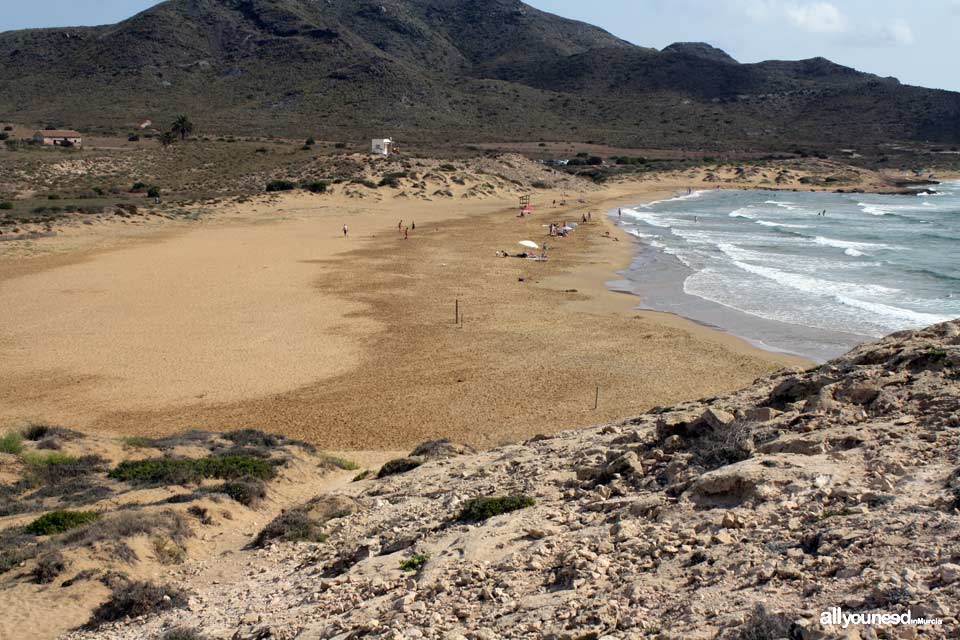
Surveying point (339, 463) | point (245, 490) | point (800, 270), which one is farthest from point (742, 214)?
point (245, 490)

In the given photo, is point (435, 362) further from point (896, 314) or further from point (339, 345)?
point (896, 314)

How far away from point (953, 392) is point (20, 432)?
43.5 ft

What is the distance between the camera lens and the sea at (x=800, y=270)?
75.7 feet

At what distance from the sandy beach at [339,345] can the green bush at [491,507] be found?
583cm

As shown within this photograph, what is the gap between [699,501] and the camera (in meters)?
6.83

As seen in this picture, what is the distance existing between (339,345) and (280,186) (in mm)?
35191

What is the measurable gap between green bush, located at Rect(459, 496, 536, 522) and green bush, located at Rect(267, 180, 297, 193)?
47363 mm

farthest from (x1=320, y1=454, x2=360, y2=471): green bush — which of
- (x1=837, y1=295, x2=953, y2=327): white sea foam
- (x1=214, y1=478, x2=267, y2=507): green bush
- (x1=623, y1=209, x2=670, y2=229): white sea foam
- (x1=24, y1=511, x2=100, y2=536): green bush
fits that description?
(x1=623, y1=209, x2=670, y2=229): white sea foam

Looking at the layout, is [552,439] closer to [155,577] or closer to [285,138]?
[155,577]

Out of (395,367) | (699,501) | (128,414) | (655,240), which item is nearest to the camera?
(699,501)

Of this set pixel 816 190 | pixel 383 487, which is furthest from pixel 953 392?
pixel 816 190

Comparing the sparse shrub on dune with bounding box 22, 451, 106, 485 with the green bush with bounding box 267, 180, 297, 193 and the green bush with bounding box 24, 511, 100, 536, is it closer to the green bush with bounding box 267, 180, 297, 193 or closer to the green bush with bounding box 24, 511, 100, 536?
the green bush with bounding box 24, 511, 100, 536

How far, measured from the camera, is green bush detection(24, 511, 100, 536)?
909 cm

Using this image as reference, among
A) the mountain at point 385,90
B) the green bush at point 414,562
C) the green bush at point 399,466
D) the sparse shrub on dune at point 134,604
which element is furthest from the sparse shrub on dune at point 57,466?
the mountain at point 385,90
